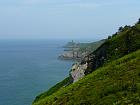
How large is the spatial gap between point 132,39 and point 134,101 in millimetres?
23292

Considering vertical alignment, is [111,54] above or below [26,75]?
above

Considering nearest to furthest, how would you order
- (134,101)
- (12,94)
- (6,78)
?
1. (134,101)
2. (12,94)
3. (6,78)

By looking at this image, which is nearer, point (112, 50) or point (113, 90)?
point (113, 90)

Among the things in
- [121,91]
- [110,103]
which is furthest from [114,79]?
[110,103]

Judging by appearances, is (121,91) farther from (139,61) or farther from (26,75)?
(26,75)

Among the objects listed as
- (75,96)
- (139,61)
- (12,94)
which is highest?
(139,61)

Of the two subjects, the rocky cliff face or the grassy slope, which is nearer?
the grassy slope

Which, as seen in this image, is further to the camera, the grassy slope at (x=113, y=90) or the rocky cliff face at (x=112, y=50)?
the rocky cliff face at (x=112, y=50)

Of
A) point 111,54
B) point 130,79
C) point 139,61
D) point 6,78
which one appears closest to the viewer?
point 130,79

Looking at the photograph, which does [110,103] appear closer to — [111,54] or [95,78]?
[95,78]

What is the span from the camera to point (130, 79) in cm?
2250

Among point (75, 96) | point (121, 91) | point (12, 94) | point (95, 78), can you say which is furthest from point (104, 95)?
point (12, 94)

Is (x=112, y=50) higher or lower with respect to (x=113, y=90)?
higher

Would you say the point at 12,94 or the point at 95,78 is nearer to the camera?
the point at 95,78
